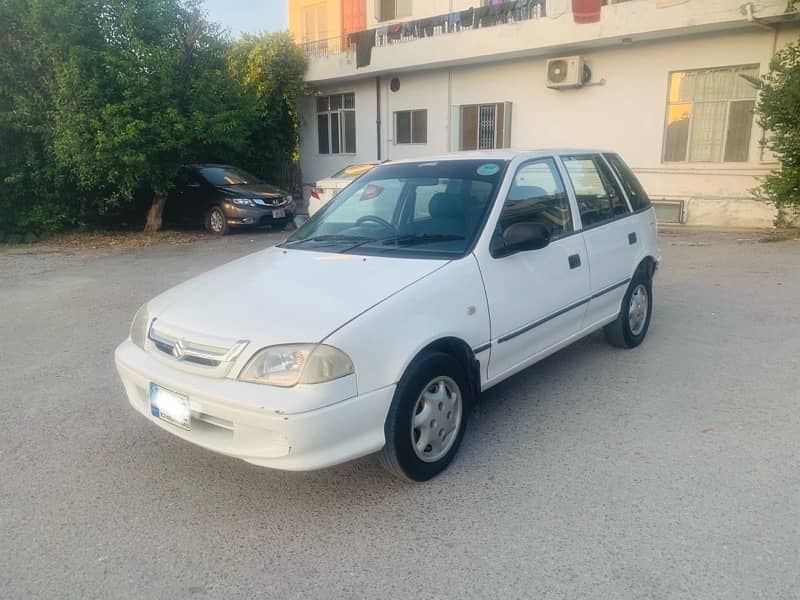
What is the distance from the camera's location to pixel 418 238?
386cm

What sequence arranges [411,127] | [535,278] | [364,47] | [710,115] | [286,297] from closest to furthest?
[286,297]
[535,278]
[710,115]
[364,47]
[411,127]

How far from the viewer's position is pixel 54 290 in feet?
27.9

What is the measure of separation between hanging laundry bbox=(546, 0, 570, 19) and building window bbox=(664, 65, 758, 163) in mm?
2793

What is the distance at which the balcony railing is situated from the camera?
48.8ft

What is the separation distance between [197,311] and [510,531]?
1916 mm

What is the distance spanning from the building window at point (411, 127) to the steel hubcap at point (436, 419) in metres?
15.5

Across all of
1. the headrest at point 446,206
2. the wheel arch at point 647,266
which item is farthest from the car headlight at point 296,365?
the wheel arch at point 647,266

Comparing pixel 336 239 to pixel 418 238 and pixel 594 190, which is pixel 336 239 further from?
pixel 594 190

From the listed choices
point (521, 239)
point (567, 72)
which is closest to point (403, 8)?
point (567, 72)

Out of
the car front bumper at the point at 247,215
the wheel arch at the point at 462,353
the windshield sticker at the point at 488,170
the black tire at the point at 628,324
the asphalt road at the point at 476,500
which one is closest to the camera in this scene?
the asphalt road at the point at 476,500

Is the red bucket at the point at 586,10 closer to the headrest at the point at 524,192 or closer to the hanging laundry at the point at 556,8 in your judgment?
the hanging laundry at the point at 556,8

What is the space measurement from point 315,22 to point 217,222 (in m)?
12.0

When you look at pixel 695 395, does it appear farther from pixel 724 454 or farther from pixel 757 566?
pixel 757 566

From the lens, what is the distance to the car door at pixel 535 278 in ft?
12.2
